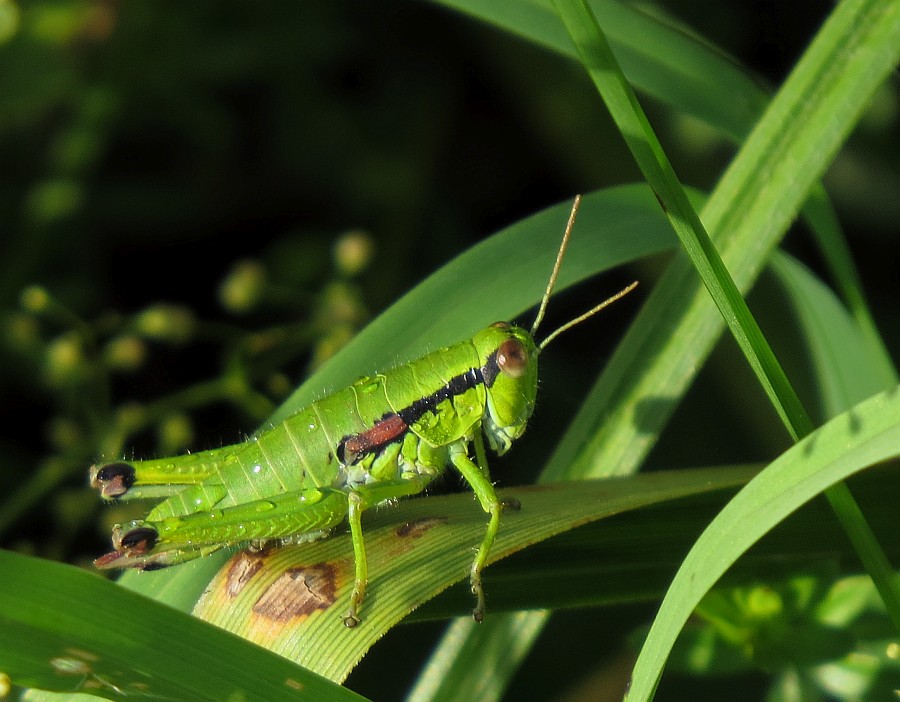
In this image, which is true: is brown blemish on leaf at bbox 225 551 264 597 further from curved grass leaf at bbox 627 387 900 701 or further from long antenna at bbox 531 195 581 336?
long antenna at bbox 531 195 581 336

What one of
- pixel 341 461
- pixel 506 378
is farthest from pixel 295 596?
pixel 506 378

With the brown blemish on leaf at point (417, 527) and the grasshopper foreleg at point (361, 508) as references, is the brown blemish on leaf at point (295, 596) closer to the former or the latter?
the grasshopper foreleg at point (361, 508)

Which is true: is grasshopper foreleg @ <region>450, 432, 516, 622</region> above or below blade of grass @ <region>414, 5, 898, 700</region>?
below

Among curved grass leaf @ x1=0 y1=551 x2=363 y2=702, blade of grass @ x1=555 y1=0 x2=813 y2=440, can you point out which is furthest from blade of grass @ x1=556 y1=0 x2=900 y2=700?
curved grass leaf @ x1=0 y1=551 x2=363 y2=702

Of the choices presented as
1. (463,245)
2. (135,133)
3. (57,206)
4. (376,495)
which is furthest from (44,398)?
(376,495)

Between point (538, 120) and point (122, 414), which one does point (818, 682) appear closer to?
point (122, 414)

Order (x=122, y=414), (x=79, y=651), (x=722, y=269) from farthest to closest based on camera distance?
(x=122, y=414) < (x=722, y=269) < (x=79, y=651)
